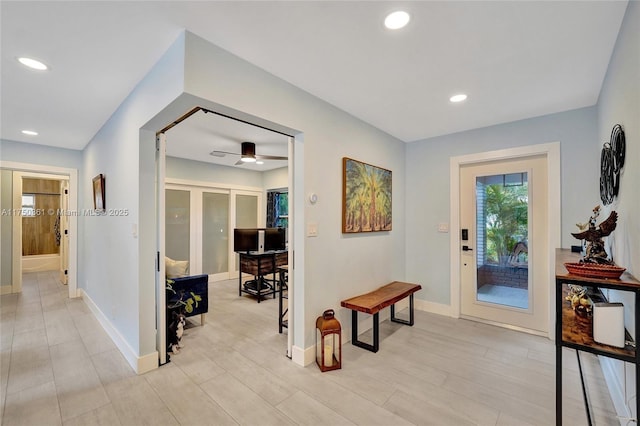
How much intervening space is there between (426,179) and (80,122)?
4617 mm

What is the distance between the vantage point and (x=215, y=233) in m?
6.14

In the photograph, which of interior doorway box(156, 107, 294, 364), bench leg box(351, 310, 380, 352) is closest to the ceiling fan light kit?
interior doorway box(156, 107, 294, 364)

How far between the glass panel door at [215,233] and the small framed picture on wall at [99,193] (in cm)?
227

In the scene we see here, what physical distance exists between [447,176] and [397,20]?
2.63 meters

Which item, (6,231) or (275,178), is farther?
(275,178)

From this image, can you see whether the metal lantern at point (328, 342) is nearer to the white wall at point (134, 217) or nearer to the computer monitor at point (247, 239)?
the white wall at point (134, 217)

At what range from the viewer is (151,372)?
2398mm

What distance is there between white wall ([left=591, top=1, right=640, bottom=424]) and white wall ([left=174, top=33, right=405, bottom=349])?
6.70 ft

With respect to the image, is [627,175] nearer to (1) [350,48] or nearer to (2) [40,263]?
(1) [350,48]

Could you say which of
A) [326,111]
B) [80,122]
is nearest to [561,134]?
[326,111]

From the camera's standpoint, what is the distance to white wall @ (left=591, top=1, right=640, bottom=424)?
1443mm

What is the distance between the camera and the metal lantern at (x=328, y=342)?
2.44 metres

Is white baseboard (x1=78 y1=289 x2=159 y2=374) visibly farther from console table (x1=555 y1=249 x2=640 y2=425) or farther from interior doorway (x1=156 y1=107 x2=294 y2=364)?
console table (x1=555 y1=249 x2=640 y2=425)

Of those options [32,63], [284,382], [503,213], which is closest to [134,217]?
[32,63]
